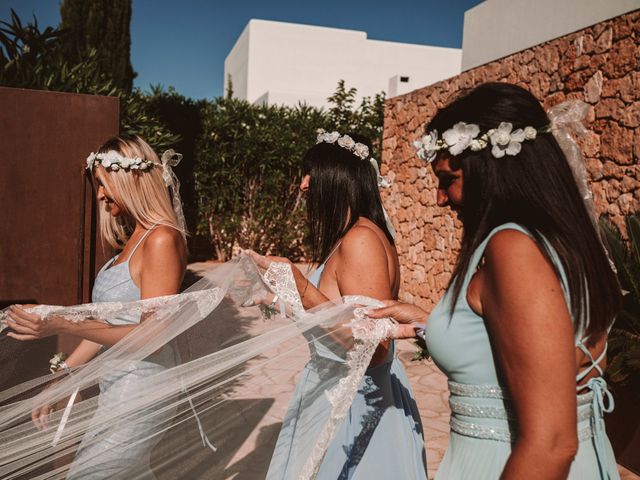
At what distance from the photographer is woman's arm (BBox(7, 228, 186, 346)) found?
1.99 metres

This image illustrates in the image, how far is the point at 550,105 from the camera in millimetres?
5848

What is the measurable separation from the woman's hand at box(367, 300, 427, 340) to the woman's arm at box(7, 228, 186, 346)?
0.85m

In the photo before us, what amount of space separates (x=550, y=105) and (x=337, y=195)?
442cm

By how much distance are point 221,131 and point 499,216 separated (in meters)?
10.9

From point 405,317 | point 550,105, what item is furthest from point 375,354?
point 550,105

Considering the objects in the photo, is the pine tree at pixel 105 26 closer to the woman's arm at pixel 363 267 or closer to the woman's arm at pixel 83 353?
the woman's arm at pixel 83 353

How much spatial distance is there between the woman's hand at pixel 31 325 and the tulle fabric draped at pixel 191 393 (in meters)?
0.04

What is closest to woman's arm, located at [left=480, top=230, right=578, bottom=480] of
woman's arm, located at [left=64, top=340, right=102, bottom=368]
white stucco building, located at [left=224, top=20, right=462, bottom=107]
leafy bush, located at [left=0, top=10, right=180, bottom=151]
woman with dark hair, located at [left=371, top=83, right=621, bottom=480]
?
woman with dark hair, located at [left=371, top=83, right=621, bottom=480]

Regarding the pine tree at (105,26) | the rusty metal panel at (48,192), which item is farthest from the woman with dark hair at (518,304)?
the pine tree at (105,26)

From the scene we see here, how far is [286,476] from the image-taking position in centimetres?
187

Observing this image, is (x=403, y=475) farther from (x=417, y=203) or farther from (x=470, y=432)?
(x=417, y=203)

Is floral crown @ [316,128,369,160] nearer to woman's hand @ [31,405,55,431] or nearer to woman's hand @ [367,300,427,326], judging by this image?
woman's hand @ [367,300,427,326]

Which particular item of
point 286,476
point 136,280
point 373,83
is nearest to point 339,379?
point 286,476

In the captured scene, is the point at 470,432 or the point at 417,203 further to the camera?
the point at 417,203
